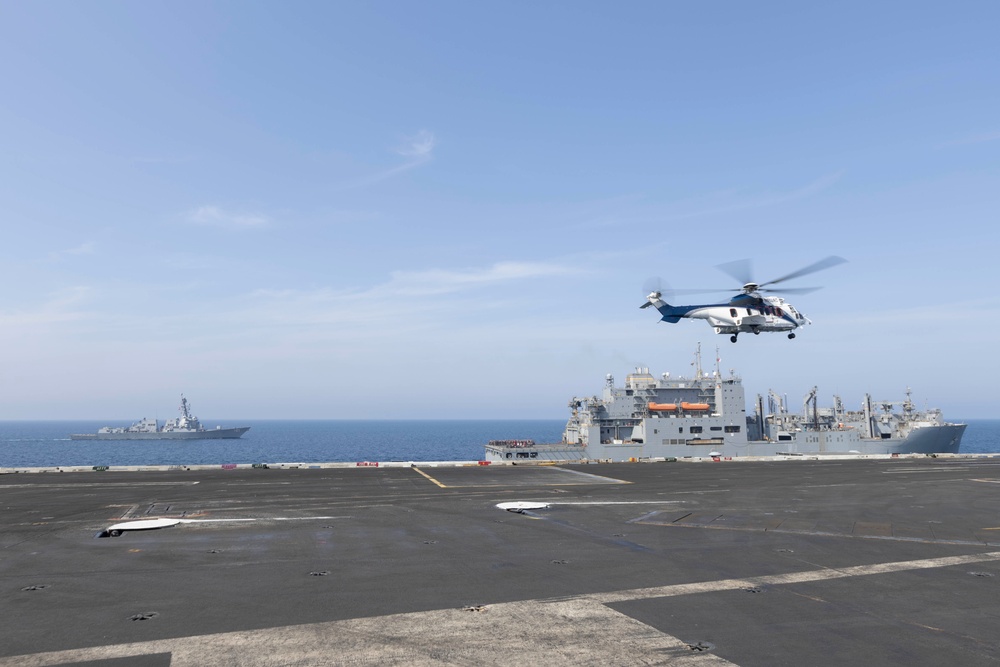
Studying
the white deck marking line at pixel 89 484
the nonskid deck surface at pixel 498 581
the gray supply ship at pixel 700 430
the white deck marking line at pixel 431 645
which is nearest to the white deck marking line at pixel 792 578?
the nonskid deck surface at pixel 498 581

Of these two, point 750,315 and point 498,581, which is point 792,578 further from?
point 750,315

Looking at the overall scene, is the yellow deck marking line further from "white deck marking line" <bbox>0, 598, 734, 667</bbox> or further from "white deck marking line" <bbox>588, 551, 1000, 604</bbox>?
"white deck marking line" <bbox>0, 598, 734, 667</bbox>

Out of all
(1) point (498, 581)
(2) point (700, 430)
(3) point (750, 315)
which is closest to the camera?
(1) point (498, 581)

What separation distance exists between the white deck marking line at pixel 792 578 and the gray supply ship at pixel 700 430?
209 feet

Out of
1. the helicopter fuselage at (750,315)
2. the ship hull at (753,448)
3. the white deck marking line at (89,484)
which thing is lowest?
the ship hull at (753,448)

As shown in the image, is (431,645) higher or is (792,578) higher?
(431,645)

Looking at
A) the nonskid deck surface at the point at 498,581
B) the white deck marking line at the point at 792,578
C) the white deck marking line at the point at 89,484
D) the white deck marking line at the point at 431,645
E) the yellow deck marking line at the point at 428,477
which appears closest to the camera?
the white deck marking line at the point at 431,645

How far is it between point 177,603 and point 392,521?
36.4 ft

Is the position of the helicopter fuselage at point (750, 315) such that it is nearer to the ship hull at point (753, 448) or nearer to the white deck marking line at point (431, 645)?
the white deck marking line at point (431, 645)

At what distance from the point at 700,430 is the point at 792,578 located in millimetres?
71500

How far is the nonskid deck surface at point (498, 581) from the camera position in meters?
10.6

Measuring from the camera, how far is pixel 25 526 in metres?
22.0

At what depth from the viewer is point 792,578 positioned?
15.3 m

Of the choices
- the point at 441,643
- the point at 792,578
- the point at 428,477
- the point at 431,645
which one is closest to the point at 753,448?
the point at 428,477
